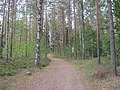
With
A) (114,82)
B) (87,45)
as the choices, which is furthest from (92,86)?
(87,45)

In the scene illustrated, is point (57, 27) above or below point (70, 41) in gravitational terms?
above

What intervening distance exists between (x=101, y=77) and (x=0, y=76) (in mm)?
6546

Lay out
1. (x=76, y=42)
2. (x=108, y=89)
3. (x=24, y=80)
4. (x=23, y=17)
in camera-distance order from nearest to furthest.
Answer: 1. (x=108, y=89)
2. (x=24, y=80)
3. (x=76, y=42)
4. (x=23, y=17)

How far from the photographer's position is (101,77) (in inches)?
548

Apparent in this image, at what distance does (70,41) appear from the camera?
45.0m

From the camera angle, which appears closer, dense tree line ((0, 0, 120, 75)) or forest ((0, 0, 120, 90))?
forest ((0, 0, 120, 90))

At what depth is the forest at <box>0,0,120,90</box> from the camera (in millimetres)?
14609

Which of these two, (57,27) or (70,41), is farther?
(57,27)

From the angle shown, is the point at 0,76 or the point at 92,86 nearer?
the point at 92,86

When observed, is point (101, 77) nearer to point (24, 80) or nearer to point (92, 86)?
point (92, 86)

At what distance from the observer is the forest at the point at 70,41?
47.9ft

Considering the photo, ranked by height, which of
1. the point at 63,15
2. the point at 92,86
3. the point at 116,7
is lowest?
the point at 92,86

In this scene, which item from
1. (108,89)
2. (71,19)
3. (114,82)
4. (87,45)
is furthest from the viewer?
(71,19)

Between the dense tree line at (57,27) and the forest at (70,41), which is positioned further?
the dense tree line at (57,27)
